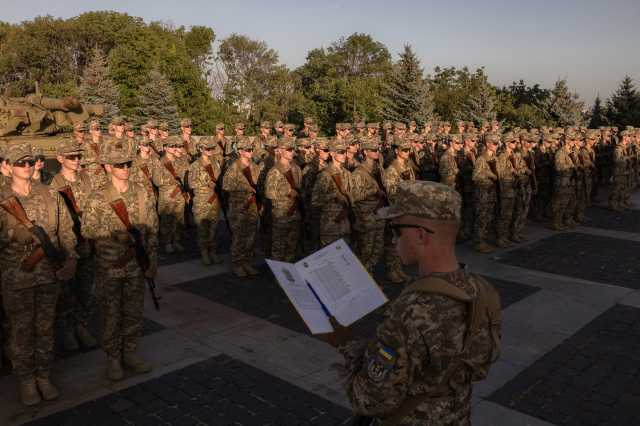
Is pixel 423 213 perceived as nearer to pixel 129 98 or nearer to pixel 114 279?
pixel 114 279

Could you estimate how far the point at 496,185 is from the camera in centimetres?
1102

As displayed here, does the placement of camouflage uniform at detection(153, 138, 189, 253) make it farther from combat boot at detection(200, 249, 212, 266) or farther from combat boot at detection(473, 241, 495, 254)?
combat boot at detection(473, 241, 495, 254)

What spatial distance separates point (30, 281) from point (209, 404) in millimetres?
1893

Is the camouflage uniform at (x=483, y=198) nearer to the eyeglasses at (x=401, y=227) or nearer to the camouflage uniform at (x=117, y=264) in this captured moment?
the camouflage uniform at (x=117, y=264)

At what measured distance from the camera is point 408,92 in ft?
92.5

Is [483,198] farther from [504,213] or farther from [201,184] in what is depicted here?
[201,184]

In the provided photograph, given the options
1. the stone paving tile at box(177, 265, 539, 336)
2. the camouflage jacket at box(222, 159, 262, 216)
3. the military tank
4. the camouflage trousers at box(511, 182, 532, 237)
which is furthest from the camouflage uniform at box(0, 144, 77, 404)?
the camouflage trousers at box(511, 182, 532, 237)

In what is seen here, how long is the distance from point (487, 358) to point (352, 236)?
6354 millimetres

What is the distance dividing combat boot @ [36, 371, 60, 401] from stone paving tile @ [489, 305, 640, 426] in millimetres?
3959

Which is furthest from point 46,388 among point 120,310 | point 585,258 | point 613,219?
point 613,219

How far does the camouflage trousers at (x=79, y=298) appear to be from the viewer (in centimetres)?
607

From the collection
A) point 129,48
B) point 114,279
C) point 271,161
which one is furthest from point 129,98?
point 114,279

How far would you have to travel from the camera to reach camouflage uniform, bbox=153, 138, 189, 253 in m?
10.0

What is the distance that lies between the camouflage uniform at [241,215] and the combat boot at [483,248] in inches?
179
